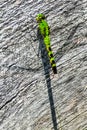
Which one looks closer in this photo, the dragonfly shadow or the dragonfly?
the dragonfly

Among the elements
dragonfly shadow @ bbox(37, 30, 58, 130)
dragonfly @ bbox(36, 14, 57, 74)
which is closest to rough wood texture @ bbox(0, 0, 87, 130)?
dragonfly shadow @ bbox(37, 30, 58, 130)

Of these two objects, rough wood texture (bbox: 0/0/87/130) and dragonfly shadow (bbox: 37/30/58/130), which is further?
dragonfly shadow (bbox: 37/30/58/130)

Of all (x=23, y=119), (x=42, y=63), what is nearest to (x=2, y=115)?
(x=23, y=119)

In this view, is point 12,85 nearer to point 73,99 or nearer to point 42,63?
point 42,63

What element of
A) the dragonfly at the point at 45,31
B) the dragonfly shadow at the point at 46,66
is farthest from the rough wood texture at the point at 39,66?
the dragonfly at the point at 45,31

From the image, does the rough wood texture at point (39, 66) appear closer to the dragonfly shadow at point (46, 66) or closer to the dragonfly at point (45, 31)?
the dragonfly shadow at point (46, 66)

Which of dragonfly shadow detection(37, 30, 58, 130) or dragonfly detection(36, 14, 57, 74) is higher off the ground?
dragonfly detection(36, 14, 57, 74)

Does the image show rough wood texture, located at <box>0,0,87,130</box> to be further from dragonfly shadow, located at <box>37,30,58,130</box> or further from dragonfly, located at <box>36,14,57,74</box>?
dragonfly, located at <box>36,14,57,74</box>

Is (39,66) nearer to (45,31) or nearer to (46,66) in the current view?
(46,66)
